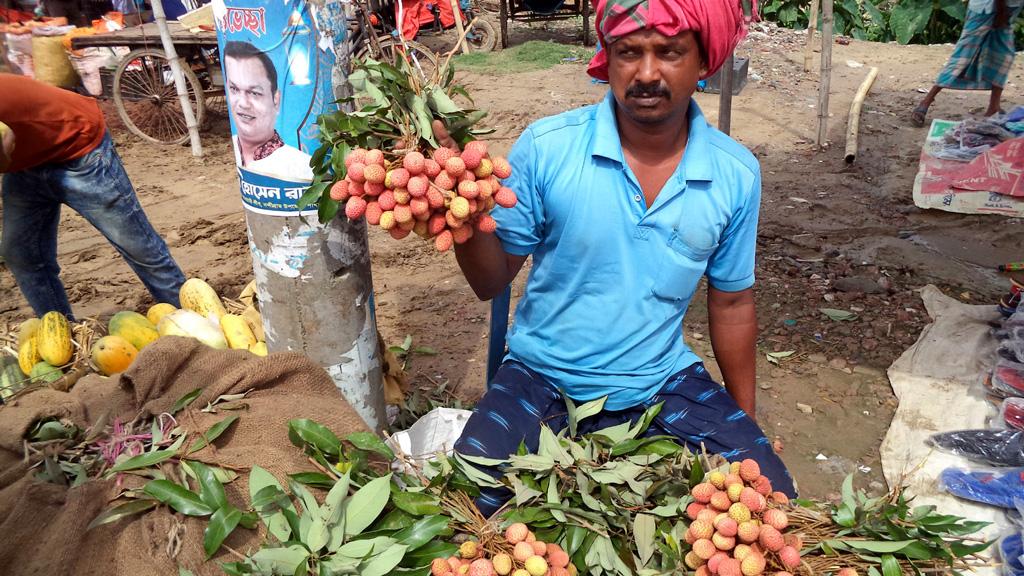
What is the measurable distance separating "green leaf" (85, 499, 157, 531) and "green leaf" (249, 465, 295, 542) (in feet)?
0.68

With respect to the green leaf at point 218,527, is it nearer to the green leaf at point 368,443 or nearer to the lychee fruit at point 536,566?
the green leaf at point 368,443

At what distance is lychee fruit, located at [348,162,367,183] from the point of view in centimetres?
133

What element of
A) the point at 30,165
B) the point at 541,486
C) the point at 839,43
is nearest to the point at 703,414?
the point at 541,486

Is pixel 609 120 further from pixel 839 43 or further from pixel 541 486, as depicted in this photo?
pixel 839 43

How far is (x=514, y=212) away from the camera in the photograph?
1852 millimetres

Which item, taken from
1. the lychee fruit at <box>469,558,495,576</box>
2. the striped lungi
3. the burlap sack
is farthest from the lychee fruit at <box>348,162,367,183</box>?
the striped lungi

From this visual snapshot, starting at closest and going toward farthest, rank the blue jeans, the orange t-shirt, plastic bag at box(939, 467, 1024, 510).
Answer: plastic bag at box(939, 467, 1024, 510) < the orange t-shirt < the blue jeans

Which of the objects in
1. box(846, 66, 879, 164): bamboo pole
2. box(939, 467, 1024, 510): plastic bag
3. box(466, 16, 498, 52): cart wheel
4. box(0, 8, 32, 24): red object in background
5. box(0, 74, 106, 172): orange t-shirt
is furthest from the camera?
box(466, 16, 498, 52): cart wheel

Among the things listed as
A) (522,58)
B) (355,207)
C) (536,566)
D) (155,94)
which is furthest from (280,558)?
(522,58)

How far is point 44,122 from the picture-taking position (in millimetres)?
3008

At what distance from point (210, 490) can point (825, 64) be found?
6.26 metres

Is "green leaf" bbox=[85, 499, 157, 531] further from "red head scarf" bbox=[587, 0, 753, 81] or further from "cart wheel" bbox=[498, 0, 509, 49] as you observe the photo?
"cart wheel" bbox=[498, 0, 509, 49]

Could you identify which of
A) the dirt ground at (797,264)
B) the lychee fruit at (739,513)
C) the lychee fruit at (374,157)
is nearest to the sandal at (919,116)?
the dirt ground at (797,264)

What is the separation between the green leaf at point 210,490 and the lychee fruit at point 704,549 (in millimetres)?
966
